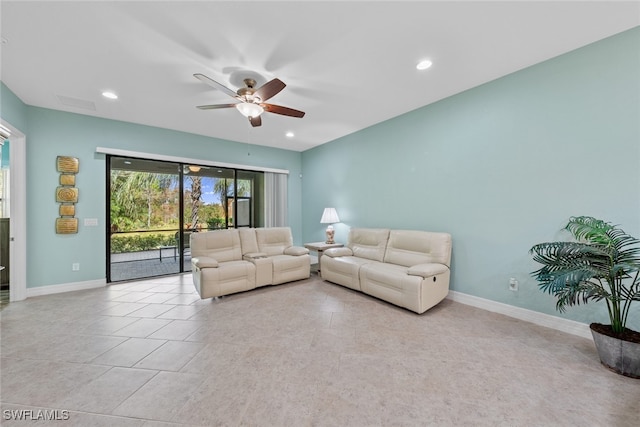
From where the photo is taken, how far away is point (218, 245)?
3.98m

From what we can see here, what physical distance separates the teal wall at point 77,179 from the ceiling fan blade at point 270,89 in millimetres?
2952

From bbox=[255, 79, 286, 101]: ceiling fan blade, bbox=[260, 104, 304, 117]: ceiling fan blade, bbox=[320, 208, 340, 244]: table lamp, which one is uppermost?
bbox=[255, 79, 286, 101]: ceiling fan blade

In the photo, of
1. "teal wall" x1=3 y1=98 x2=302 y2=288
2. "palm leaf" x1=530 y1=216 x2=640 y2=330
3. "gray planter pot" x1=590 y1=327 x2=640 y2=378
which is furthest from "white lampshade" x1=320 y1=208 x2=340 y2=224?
"gray planter pot" x1=590 y1=327 x2=640 y2=378

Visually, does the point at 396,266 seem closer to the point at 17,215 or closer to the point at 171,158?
the point at 171,158

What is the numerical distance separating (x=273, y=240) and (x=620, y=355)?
424 cm

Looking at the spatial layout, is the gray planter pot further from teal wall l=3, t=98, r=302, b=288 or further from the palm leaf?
teal wall l=3, t=98, r=302, b=288

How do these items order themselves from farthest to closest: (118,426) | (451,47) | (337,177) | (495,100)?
(337,177), (495,100), (451,47), (118,426)

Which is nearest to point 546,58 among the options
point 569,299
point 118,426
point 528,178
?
point 528,178

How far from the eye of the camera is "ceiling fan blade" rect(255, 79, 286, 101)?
235cm

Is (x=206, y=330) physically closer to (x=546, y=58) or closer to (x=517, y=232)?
(x=517, y=232)

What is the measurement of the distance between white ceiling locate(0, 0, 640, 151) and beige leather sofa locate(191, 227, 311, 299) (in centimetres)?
218

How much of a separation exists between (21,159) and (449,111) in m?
6.04

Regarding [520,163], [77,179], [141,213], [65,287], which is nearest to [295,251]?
[141,213]

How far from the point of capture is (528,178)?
270 centimetres
